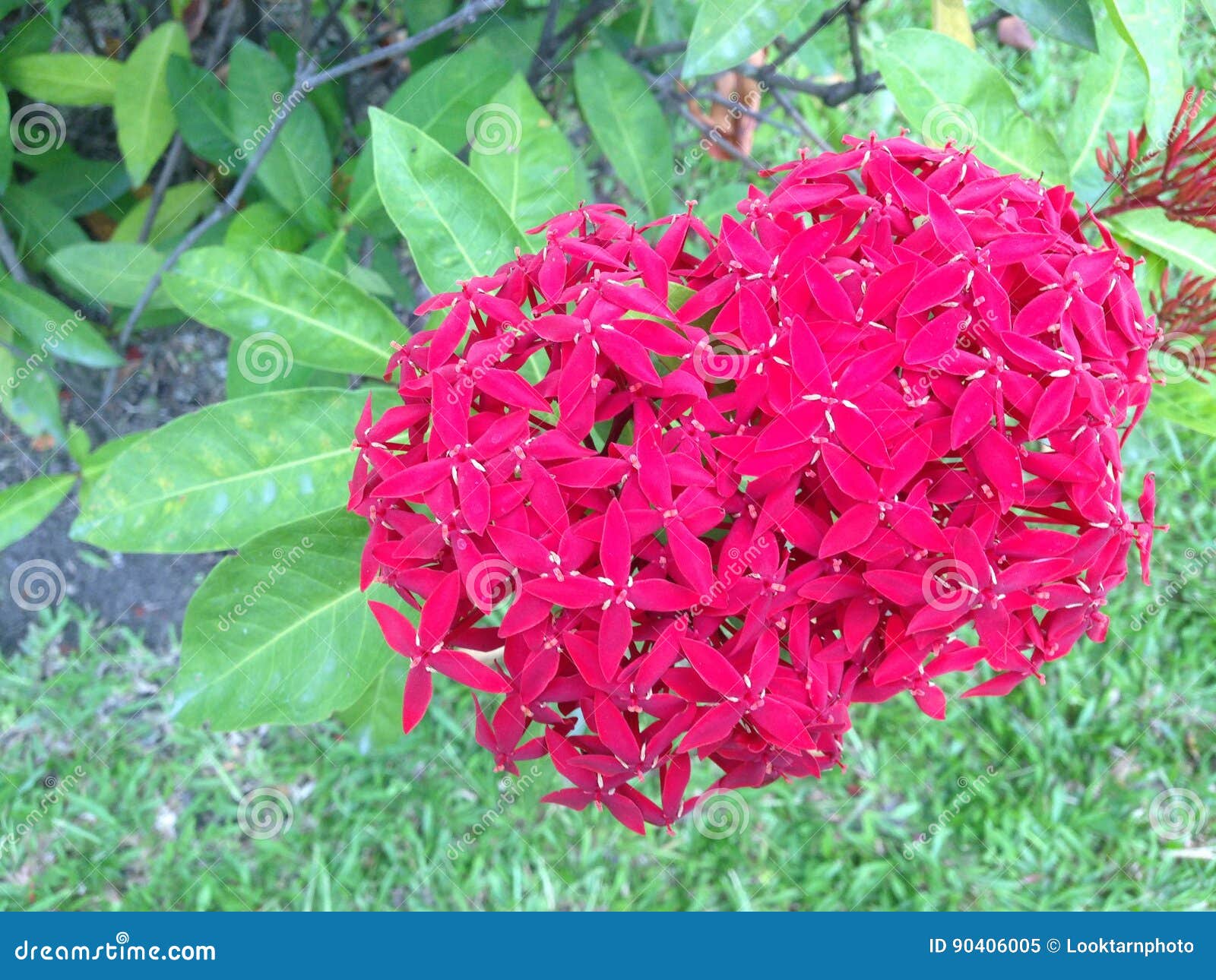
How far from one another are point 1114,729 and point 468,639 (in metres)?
2.27

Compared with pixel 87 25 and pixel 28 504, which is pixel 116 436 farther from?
pixel 87 25

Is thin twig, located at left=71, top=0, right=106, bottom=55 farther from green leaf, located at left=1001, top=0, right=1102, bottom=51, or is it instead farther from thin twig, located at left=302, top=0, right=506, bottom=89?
green leaf, located at left=1001, top=0, right=1102, bottom=51

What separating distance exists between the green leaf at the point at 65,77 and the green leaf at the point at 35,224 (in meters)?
0.23

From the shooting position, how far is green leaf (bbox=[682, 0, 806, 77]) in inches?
57.5

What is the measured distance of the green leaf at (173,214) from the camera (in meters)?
2.30

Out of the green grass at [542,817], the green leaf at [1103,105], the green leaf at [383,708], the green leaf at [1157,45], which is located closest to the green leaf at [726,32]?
the green leaf at [1157,45]

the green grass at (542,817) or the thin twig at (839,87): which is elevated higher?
the thin twig at (839,87)

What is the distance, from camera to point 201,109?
6.78 ft

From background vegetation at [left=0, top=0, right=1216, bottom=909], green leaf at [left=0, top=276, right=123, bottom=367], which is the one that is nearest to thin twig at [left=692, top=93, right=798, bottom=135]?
background vegetation at [left=0, top=0, right=1216, bottom=909]

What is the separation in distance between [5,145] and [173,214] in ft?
1.40

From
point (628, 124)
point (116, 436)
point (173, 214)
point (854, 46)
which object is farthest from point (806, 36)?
point (116, 436)

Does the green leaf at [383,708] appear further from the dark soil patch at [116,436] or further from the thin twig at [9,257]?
the thin twig at [9,257]

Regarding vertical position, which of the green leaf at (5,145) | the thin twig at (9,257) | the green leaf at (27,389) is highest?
the green leaf at (5,145)

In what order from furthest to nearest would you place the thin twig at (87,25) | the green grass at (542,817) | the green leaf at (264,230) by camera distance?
the green grass at (542,817), the thin twig at (87,25), the green leaf at (264,230)
